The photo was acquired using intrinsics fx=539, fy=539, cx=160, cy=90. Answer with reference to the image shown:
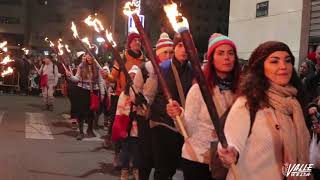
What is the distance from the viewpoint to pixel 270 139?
131 inches

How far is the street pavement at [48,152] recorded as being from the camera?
27.1 ft

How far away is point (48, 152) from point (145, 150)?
4204 millimetres

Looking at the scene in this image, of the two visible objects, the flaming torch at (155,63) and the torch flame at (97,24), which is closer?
the flaming torch at (155,63)

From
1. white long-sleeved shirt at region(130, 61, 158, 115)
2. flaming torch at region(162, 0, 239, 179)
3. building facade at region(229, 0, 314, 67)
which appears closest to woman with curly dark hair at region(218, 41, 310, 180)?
flaming torch at region(162, 0, 239, 179)

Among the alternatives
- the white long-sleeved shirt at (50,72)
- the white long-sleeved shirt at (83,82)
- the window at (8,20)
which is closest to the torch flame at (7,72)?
the white long-sleeved shirt at (50,72)

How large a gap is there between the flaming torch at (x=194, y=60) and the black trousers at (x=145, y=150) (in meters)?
3.10

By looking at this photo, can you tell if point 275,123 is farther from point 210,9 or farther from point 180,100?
point 210,9

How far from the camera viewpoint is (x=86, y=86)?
39.1 feet

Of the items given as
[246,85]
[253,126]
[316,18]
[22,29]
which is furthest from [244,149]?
[22,29]

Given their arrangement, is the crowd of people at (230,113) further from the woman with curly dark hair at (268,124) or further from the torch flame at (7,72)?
the torch flame at (7,72)

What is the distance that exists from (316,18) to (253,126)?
912cm

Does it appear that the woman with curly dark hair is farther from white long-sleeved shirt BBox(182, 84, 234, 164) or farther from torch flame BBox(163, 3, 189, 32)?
white long-sleeved shirt BBox(182, 84, 234, 164)

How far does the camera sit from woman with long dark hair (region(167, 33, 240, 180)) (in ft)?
14.2

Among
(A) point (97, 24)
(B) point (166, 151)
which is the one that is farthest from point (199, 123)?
(A) point (97, 24)
